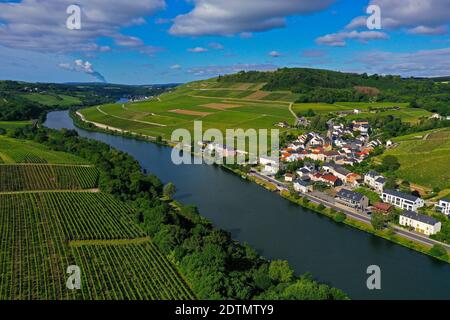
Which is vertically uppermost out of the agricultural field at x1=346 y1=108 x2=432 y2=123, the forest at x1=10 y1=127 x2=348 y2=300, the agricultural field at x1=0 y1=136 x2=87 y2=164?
the agricultural field at x1=346 y1=108 x2=432 y2=123

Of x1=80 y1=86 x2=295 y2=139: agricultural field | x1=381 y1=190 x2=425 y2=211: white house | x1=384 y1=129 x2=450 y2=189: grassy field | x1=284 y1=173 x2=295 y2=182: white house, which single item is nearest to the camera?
x1=381 y1=190 x2=425 y2=211: white house

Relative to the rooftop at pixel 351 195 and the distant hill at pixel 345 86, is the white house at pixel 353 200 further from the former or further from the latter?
the distant hill at pixel 345 86

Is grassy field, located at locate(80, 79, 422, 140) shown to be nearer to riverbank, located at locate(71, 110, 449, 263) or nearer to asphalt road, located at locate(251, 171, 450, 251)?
riverbank, located at locate(71, 110, 449, 263)

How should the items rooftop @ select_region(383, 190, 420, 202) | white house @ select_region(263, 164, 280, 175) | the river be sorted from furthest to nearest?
white house @ select_region(263, 164, 280, 175), rooftop @ select_region(383, 190, 420, 202), the river

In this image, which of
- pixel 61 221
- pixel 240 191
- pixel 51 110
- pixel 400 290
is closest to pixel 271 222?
pixel 240 191

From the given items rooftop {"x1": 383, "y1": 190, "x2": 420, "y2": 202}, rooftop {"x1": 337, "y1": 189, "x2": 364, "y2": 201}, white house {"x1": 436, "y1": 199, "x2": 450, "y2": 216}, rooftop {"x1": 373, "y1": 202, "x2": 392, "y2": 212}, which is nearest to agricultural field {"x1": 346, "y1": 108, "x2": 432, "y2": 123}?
rooftop {"x1": 383, "y1": 190, "x2": 420, "y2": 202}

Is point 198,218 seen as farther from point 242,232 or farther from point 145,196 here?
point 145,196

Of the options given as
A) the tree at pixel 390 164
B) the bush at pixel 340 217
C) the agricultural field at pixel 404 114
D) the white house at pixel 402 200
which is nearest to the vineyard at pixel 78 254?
the bush at pixel 340 217

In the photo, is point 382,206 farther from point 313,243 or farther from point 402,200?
point 313,243

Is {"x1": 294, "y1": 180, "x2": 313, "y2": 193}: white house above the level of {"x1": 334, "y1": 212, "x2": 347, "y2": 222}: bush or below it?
above
